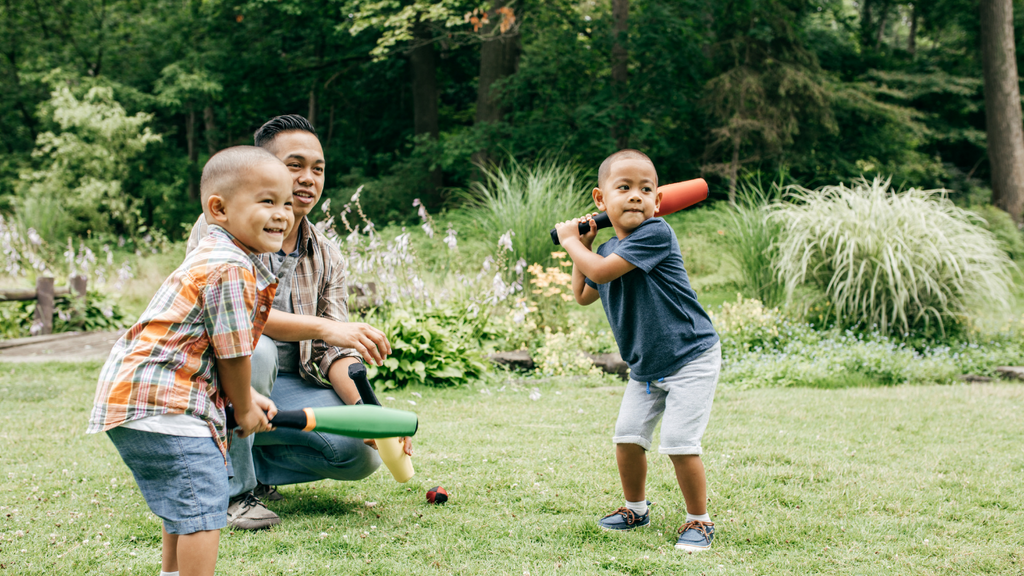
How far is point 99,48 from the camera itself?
17547 mm

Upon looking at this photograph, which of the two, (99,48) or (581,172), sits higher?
(99,48)

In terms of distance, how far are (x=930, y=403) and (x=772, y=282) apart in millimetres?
2636

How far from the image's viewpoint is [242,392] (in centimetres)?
184

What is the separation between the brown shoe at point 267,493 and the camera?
3029 mm

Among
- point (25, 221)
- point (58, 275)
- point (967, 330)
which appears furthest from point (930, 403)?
point (25, 221)

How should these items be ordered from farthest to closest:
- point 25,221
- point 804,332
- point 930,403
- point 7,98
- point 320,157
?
point 7,98 → point 25,221 → point 804,332 → point 930,403 → point 320,157

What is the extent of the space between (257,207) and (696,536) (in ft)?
5.93

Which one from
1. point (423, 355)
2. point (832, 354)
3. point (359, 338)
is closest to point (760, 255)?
point (832, 354)

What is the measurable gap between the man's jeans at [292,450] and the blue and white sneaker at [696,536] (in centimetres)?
A: 118

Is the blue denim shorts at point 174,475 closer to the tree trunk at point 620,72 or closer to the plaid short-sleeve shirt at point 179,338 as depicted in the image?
the plaid short-sleeve shirt at point 179,338

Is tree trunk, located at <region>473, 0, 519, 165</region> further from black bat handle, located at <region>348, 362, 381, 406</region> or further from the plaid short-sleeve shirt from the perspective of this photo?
the plaid short-sleeve shirt

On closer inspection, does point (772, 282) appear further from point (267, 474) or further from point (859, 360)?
point (267, 474)

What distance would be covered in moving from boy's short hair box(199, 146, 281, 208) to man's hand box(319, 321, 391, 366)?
53 cm

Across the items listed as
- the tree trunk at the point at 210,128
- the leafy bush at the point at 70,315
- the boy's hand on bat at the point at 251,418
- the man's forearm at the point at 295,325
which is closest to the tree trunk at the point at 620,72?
the leafy bush at the point at 70,315
